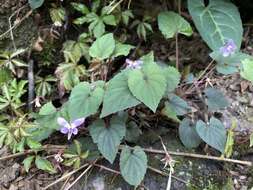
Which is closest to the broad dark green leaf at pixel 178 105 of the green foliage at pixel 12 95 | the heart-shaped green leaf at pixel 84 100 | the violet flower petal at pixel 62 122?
the heart-shaped green leaf at pixel 84 100

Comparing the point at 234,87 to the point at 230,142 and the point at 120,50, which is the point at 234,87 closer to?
the point at 230,142

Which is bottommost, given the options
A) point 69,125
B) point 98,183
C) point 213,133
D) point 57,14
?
point 98,183

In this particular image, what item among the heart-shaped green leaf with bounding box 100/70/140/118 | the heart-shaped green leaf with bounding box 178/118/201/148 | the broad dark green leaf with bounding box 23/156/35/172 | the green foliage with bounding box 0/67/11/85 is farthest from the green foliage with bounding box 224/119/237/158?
the green foliage with bounding box 0/67/11/85

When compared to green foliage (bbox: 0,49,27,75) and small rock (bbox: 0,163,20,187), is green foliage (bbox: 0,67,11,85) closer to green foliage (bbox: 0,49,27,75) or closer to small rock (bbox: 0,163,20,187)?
green foliage (bbox: 0,49,27,75)

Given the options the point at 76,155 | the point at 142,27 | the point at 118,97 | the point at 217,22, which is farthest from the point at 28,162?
the point at 217,22

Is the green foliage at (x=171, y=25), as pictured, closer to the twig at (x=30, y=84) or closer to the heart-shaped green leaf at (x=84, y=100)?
the heart-shaped green leaf at (x=84, y=100)
